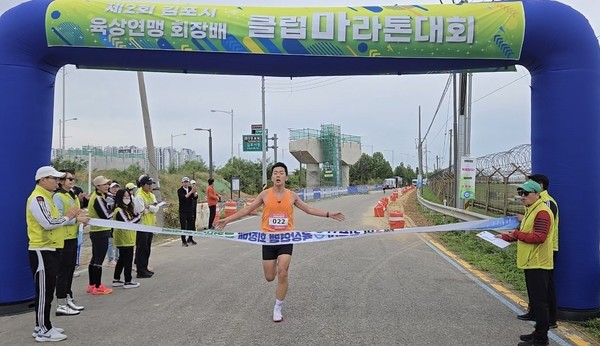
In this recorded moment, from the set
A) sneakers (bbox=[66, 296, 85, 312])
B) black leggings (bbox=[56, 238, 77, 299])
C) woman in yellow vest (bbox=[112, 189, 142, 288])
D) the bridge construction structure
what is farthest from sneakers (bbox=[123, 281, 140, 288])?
the bridge construction structure

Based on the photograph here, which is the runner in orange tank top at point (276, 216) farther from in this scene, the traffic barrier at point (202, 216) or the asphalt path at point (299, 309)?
the traffic barrier at point (202, 216)

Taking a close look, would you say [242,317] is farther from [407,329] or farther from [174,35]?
[174,35]

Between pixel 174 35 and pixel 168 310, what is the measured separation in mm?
3808

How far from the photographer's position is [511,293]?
753 centimetres

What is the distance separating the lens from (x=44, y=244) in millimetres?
5641

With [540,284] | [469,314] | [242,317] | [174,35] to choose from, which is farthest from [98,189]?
[540,284]

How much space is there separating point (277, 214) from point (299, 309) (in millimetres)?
1340

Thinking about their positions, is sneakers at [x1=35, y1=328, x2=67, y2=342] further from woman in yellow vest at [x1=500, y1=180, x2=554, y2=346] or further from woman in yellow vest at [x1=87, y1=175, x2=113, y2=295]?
woman in yellow vest at [x1=500, y1=180, x2=554, y2=346]

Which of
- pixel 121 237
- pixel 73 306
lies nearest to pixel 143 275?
pixel 121 237

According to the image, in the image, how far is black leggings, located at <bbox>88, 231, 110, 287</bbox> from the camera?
7.66 m

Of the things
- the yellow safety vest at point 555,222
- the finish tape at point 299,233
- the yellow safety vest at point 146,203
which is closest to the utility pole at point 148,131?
the yellow safety vest at point 146,203

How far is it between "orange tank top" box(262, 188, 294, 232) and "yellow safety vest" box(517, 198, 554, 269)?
2830 millimetres

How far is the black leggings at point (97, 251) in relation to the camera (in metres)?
7.66

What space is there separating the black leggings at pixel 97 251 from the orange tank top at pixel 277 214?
2830 mm
